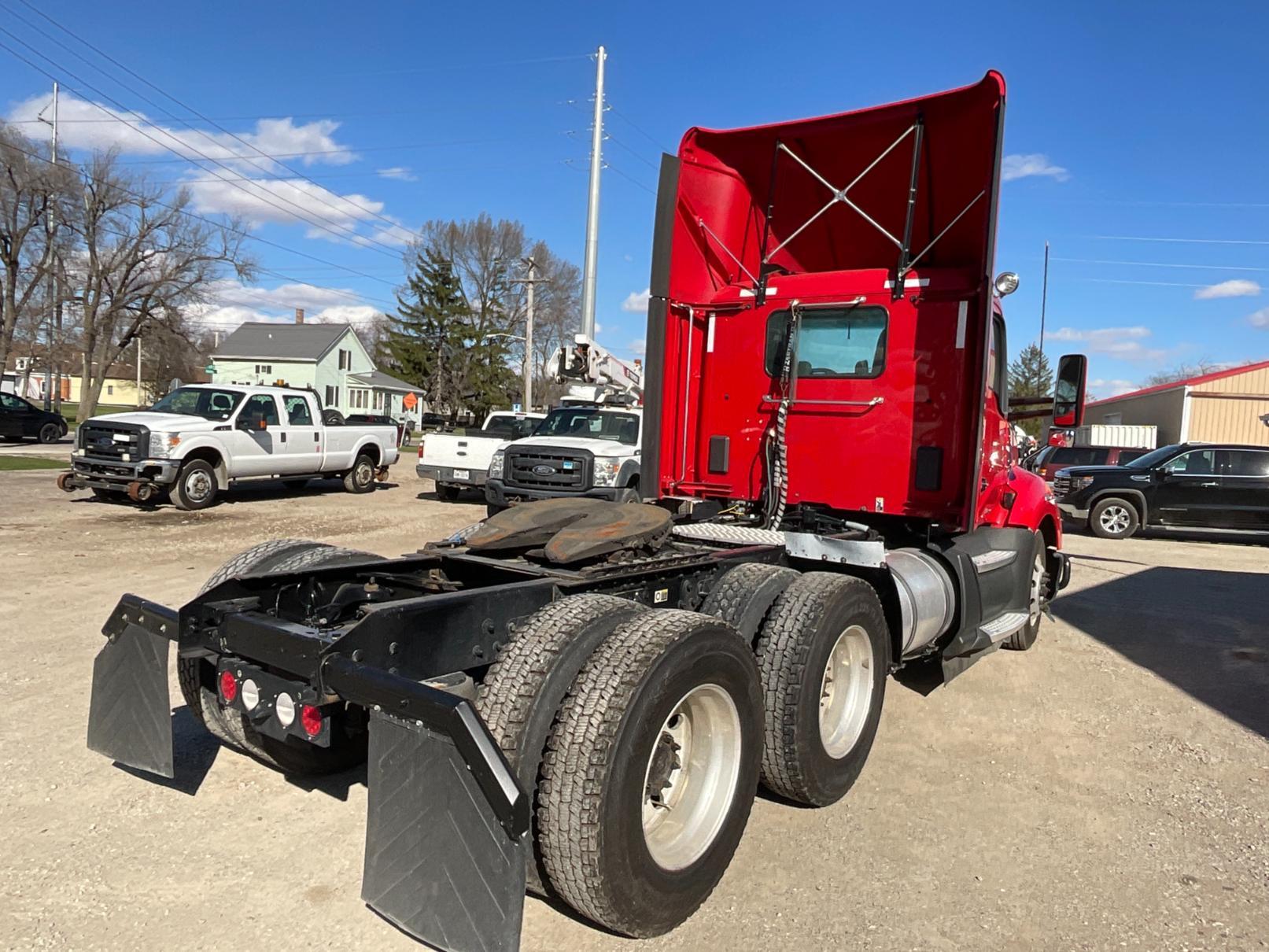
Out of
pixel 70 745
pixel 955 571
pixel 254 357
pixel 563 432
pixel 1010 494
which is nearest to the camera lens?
pixel 70 745

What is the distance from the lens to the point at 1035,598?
6512 mm

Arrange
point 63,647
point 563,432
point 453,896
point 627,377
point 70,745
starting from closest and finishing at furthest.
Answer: point 453,896
point 70,745
point 63,647
point 627,377
point 563,432

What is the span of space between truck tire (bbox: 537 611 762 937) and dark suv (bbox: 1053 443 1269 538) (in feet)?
49.4

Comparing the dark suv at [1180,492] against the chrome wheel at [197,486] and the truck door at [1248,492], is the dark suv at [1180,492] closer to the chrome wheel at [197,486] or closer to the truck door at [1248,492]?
→ the truck door at [1248,492]

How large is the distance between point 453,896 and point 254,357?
6846 centimetres

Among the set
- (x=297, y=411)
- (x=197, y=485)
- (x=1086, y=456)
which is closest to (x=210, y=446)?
(x=197, y=485)

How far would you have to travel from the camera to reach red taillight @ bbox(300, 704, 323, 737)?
2.73 meters

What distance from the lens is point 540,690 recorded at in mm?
2652

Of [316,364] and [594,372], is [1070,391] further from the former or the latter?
[316,364]

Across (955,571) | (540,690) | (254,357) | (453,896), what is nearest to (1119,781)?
(955,571)

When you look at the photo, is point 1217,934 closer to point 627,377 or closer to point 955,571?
point 955,571

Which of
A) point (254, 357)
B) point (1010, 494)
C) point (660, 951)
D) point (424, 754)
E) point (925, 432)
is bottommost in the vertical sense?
point (660, 951)

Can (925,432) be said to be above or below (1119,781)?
above

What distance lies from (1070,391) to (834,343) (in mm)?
1934
